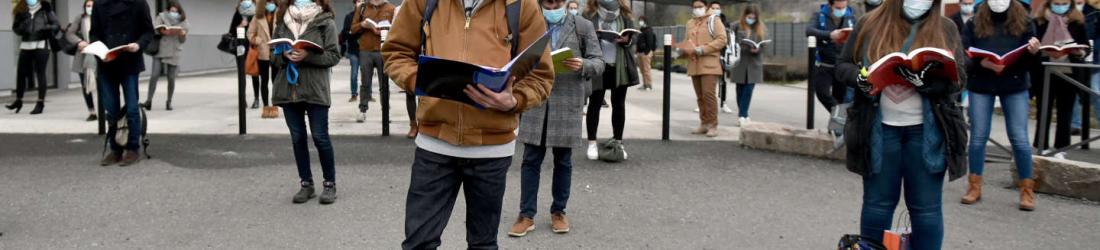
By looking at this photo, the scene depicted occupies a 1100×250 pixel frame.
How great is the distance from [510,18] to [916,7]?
6.09ft

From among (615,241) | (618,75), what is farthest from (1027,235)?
(618,75)

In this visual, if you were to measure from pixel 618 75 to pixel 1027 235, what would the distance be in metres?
3.40

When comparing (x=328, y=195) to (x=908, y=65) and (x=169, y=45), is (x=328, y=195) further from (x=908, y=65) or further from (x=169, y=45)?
(x=169, y=45)

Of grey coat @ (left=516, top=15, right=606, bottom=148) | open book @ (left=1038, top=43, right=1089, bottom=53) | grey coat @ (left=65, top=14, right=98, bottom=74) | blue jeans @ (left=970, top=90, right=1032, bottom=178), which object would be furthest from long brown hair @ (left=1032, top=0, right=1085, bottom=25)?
grey coat @ (left=65, top=14, right=98, bottom=74)

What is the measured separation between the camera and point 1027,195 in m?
6.96

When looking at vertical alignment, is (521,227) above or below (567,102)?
below

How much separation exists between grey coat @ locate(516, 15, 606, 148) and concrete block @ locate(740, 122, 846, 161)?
11.2 feet

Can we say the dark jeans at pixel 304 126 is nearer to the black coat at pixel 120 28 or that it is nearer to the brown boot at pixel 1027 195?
the black coat at pixel 120 28

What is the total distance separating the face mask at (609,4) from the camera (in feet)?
27.5

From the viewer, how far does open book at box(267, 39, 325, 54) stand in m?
6.62

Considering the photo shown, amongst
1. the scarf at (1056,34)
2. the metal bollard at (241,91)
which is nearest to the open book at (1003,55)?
the scarf at (1056,34)

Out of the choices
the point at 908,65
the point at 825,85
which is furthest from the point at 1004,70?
the point at 825,85

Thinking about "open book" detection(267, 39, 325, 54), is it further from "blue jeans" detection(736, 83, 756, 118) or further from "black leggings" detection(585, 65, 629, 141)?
"blue jeans" detection(736, 83, 756, 118)

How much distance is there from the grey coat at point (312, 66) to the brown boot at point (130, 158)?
2.19 metres
